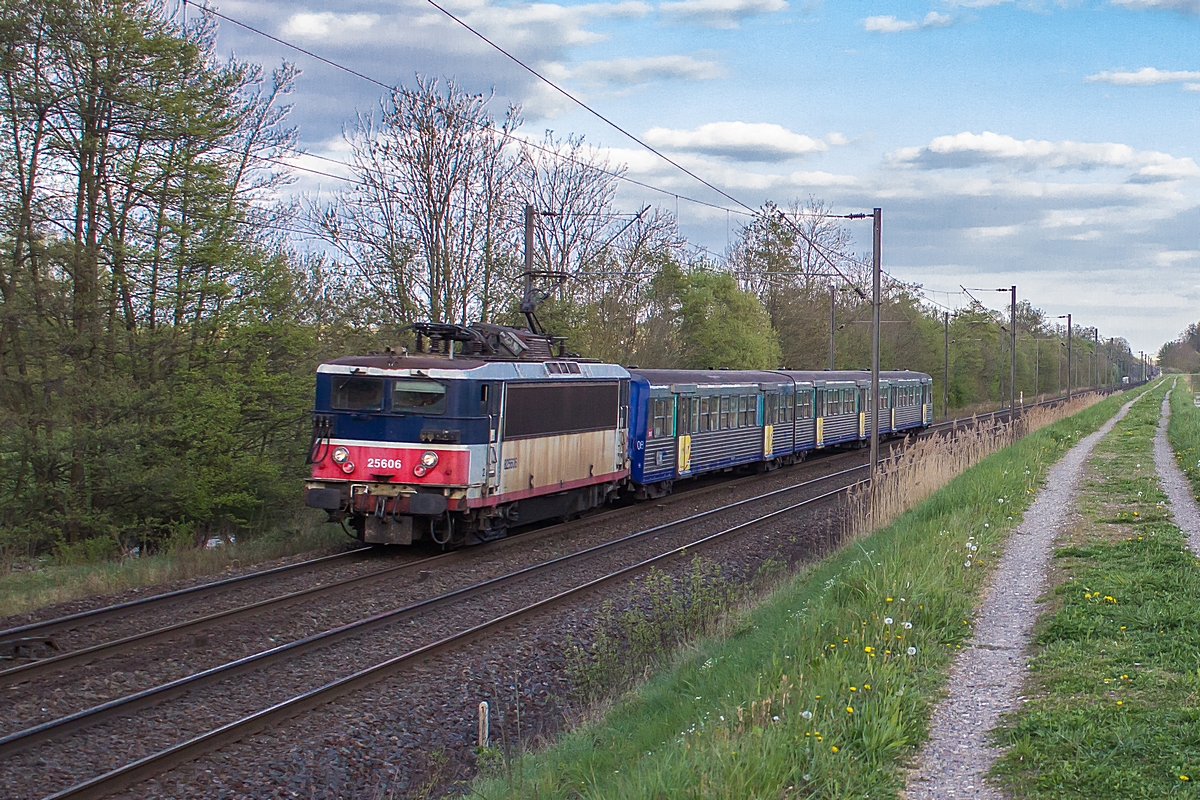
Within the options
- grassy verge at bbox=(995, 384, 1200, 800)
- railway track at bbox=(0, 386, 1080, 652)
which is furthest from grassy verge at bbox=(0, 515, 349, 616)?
grassy verge at bbox=(995, 384, 1200, 800)

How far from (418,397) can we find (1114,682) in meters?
9.68

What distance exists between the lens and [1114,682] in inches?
265

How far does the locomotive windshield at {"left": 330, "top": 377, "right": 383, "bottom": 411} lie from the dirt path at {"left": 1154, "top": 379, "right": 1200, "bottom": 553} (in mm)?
9921

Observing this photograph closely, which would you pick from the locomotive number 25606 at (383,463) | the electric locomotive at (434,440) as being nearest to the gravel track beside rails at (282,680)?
the electric locomotive at (434,440)

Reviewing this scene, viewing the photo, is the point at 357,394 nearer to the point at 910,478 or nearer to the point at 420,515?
the point at 420,515

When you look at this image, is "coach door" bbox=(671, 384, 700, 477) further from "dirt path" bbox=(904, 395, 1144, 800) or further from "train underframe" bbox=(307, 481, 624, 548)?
"dirt path" bbox=(904, 395, 1144, 800)

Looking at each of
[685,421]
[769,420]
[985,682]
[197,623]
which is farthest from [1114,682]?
[769,420]

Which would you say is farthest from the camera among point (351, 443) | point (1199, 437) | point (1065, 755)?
point (1199, 437)

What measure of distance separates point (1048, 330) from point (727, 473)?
82.3m

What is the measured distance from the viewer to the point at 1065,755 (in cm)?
554

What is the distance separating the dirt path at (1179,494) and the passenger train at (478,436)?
847cm

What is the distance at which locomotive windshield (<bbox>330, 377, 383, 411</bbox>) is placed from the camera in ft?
47.9

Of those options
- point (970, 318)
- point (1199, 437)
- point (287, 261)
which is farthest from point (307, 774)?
point (970, 318)

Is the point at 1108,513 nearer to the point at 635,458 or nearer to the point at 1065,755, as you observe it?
the point at 635,458
